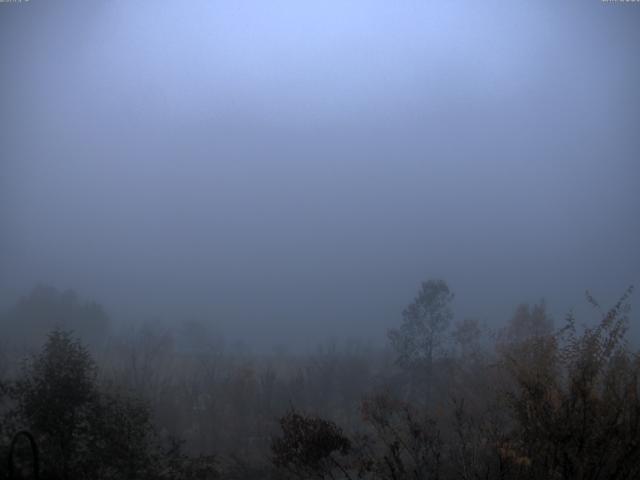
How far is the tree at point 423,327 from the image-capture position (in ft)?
147

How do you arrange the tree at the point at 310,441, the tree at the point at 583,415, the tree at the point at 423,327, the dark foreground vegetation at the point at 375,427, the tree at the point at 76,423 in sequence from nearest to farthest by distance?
the tree at the point at 583,415 < the dark foreground vegetation at the point at 375,427 < the tree at the point at 310,441 < the tree at the point at 76,423 < the tree at the point at 423,327

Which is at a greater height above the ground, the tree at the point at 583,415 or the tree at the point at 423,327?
the tree at the point at 423,327

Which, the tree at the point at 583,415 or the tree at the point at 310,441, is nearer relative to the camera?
the tree at the point at 583,415

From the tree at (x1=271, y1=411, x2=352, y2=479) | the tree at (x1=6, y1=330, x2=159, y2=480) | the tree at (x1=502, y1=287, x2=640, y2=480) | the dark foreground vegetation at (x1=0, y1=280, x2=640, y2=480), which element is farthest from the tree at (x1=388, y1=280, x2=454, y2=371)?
the tree at (x1=502, y1=287, x2=640, y2=480)

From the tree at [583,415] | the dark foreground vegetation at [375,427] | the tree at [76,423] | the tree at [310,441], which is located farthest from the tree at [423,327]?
the tree at [583,415]

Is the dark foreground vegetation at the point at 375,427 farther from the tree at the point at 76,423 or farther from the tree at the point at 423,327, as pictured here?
the tree at the point at 423,327

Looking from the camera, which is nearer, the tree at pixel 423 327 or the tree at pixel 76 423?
the tree at pixel 76 423

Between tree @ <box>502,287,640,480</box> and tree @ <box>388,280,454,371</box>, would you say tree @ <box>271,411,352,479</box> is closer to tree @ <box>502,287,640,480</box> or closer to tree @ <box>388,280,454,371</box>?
tree @ <box>502,287,640,480</box>

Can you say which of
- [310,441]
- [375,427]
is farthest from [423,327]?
[310,441]

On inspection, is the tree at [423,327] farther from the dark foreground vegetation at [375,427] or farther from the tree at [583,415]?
the tree at [583,415]

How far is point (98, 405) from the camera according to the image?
16.3m

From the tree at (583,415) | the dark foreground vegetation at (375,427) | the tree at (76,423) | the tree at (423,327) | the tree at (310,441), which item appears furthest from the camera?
the tree at (423,327)

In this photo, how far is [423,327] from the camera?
4512 centimetres

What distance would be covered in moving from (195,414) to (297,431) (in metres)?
33.1
